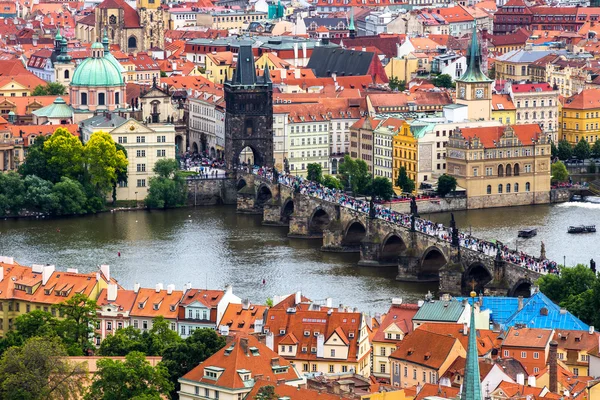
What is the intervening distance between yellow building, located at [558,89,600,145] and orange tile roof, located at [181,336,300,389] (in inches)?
2801

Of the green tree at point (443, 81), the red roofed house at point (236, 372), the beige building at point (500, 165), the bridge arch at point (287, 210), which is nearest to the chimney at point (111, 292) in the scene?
the red roofed house at point (236, 372)

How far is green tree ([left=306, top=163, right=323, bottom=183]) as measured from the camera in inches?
4981

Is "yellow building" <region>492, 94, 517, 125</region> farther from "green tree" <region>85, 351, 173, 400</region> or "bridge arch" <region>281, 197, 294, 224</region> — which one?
"green tree" <region>85, 351, 173, 400</region>

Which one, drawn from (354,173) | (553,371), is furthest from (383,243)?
(553,371)

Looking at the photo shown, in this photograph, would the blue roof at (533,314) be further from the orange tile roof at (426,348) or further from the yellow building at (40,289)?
the yellow building at (40,289)

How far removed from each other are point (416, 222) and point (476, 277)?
27.1 ft

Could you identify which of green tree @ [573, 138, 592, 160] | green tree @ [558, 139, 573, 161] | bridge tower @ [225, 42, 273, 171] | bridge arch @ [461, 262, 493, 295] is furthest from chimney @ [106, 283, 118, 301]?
green tree @ [573, 138, 592, 160]

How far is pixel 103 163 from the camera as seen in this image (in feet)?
404

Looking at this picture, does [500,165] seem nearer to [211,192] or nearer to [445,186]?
[445,186]

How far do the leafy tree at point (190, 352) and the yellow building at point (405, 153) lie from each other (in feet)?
168

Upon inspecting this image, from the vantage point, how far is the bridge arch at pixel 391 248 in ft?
348

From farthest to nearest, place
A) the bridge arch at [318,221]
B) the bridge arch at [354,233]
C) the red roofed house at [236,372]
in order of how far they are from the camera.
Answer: the bridge arch at [318,221] → the bridge arch at [354,233] → the red roofed house at [236,372]

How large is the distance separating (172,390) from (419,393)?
7.77 m

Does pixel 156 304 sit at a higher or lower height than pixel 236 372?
higher
